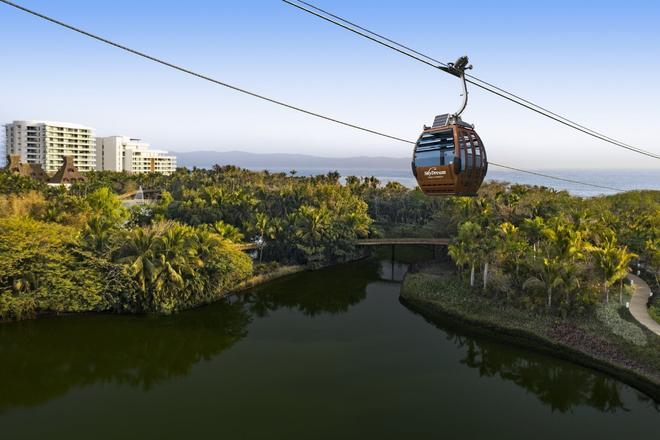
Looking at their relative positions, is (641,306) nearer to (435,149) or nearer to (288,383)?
(288,383)

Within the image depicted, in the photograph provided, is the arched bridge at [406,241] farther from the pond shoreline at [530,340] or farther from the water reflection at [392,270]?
the pond shoreline at [530,340]

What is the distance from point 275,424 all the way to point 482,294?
962 inches

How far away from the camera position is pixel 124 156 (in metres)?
158

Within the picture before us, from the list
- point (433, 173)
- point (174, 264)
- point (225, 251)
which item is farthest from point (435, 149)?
point (225, 251)

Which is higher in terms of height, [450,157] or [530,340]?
[450,157]

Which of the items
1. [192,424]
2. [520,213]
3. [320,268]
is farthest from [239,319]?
[520,213]

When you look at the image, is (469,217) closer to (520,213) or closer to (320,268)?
(520,213)

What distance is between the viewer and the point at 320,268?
54.7m

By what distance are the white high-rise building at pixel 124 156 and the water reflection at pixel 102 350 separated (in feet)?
432

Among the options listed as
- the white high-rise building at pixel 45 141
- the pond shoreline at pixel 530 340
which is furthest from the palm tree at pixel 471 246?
the white high-rise building at pixel 45 141

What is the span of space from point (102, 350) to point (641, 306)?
1644 inches

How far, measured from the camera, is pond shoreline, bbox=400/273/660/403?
25.7m

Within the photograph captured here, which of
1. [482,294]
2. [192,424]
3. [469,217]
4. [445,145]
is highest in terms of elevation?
[445,145]

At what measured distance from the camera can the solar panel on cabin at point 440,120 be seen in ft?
49.1
